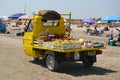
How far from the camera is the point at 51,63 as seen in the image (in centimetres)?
1277

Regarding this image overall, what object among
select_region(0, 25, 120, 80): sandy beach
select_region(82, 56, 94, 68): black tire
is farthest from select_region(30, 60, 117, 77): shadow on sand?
select_region(82, 56, 94, 68): black tire

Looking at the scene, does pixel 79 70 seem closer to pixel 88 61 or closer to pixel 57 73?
pixel 88 61

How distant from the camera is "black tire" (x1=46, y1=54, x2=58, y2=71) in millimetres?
12471

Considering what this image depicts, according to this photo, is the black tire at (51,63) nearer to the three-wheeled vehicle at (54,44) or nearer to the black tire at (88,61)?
the three-wheeled vehicle at (54,44)

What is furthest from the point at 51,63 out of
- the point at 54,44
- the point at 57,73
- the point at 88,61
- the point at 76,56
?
the point at 88,61

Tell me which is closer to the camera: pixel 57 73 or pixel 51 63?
pixel 57 73

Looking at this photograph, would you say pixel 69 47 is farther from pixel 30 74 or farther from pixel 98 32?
pixel 98 32

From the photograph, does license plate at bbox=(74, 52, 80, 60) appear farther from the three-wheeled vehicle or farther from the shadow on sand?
the shadow on sand

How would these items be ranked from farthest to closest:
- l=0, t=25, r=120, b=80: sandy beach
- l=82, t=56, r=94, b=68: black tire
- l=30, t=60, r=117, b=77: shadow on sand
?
l=82, t=56, r=94, b=68: black tire, l=30, t=60, r=117, b=77: shadow on sand, l=0, t=25, r=120, b=80: sandy beach

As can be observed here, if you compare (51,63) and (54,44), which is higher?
(54,44)

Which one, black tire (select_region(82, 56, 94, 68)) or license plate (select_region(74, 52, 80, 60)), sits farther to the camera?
black tire (select_region(82, 56, 94, 68))

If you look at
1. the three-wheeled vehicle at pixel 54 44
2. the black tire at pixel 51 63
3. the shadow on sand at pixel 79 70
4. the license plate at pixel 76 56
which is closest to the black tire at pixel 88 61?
the three-wheeled vehicle at pixel 54 44

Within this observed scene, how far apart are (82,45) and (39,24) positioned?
2.62m

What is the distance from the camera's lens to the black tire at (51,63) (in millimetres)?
12471
